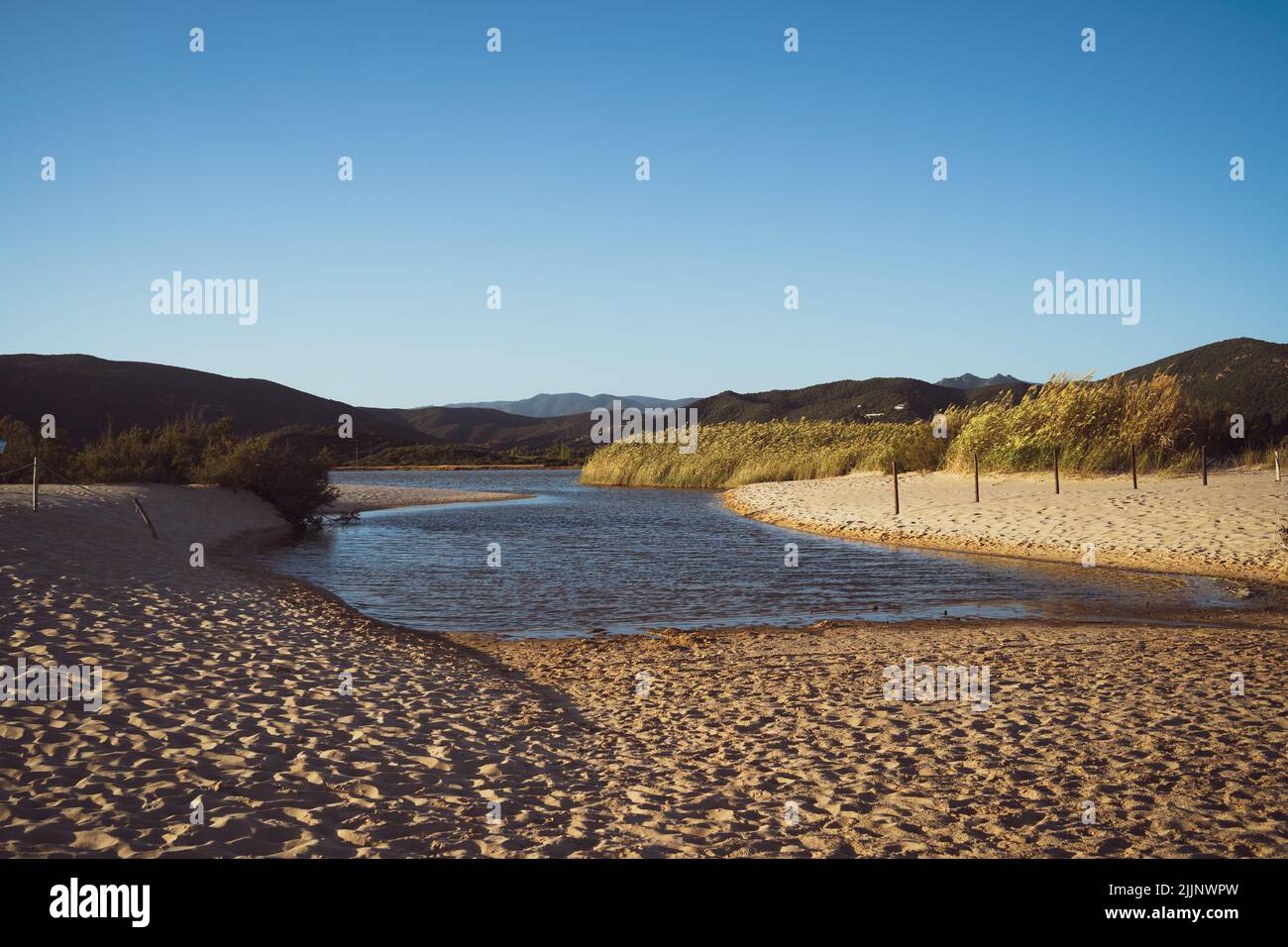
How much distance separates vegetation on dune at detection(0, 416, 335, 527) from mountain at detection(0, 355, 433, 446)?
44.9 metres

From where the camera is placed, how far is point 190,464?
25.8 meters

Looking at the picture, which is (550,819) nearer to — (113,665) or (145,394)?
(113,665)

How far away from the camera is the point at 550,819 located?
470 centimetres

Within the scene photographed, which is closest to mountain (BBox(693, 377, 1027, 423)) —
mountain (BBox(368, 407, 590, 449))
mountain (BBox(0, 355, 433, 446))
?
mountain (BBox(368, 407, 590, 449))

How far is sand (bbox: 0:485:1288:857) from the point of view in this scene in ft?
14.6

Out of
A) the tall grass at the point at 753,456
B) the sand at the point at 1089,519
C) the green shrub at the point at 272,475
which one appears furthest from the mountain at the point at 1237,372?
the green shrub at the point at 272,475

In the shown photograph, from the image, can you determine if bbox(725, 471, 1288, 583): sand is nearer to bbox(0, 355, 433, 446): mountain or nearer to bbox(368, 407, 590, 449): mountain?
bbox(0, 355, 433, 446): mountain

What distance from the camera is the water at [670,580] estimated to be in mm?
11992

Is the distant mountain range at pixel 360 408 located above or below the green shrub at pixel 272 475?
above

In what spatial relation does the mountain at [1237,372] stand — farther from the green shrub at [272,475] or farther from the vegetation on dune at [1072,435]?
the green shrub at [272,475]

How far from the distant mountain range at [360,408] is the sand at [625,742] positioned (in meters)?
50.2

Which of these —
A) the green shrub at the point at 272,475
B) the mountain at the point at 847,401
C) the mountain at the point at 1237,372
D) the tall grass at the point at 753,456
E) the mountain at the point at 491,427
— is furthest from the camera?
the mountain at the point at 491,427

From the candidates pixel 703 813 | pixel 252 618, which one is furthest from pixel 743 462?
pixel 703 813

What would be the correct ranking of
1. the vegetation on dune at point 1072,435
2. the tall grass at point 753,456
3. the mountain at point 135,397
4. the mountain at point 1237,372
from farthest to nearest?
the mountain at point 135,397, the mountain at point 1237,372, the tall grass at point 753,456, the vegetation on dune at point 1072,435
